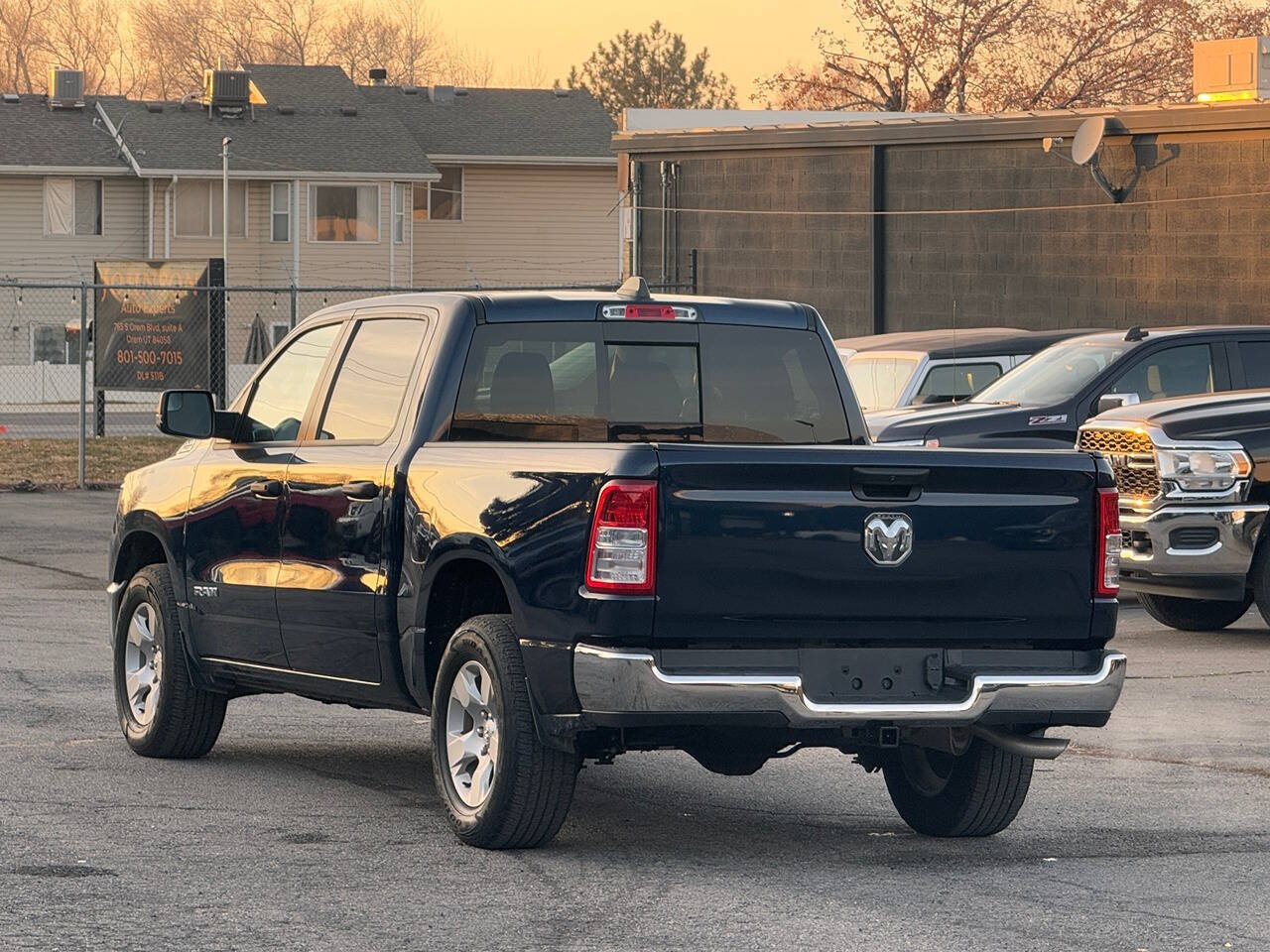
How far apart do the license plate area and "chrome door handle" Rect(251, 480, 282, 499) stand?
→ 2627 mm

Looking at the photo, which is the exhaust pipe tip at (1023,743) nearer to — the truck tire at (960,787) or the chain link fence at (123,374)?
the truck tire at (960,787)

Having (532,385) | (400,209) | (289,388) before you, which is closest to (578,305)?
(532,385)

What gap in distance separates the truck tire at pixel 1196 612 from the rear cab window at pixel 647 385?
6.81 metres

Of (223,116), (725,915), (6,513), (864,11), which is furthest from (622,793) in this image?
(864,11)

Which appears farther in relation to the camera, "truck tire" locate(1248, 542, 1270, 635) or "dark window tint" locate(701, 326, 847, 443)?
"truck tire" locate(1248, 542, 1270, 635)

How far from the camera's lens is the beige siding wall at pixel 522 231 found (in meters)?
58.5

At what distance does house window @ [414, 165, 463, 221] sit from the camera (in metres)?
58.5

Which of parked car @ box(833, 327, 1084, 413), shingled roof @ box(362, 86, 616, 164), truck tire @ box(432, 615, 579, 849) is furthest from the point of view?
shingled roof @ box(362, 86, 616, 164)

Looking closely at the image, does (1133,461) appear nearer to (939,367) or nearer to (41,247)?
(939,367)

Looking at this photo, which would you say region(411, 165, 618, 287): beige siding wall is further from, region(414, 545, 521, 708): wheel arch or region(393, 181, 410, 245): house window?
region(414, 545, 521, 708): wheel arch

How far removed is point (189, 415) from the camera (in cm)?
912

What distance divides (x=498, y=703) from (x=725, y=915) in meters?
1.11

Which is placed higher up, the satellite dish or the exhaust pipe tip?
the satellite dish

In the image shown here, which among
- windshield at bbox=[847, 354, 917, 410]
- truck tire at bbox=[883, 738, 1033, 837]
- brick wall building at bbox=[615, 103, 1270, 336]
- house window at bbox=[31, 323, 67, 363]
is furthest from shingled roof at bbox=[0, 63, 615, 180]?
truck tire at bbox=[883, 738, 1033, 837]
